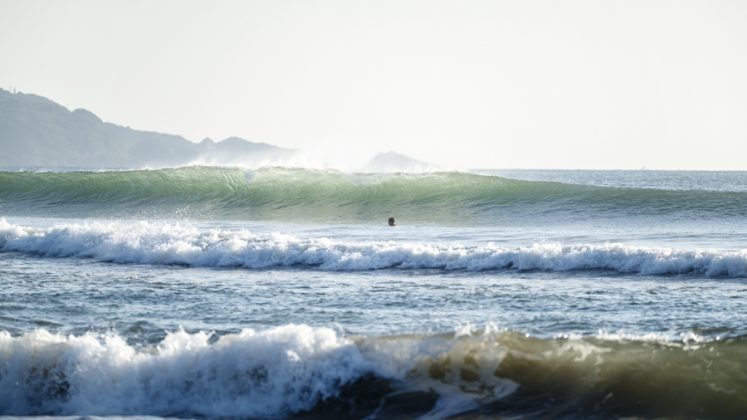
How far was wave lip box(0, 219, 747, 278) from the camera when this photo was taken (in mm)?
15570

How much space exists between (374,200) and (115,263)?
18574 mm

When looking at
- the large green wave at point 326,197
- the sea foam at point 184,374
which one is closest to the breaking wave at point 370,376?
the sea foam at point 184,374

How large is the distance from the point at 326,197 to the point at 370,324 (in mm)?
26134

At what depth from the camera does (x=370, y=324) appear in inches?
419

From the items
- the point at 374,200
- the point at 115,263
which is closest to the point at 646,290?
the point at 115,263

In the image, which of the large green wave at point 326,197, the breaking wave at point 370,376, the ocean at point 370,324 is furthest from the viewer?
the large green wave at point 326,197

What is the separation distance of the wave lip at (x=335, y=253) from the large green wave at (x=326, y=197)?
37.3ft

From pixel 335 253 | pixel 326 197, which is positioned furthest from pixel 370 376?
pixel 326 197

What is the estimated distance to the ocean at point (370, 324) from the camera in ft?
28.0

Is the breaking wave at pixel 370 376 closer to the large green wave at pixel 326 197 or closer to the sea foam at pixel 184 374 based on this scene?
the sea foam at pixel 184 374

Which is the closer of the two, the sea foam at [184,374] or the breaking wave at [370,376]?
the breaking wave at [370,376]

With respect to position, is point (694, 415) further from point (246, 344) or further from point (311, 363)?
point (246, 344)

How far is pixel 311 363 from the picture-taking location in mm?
8875

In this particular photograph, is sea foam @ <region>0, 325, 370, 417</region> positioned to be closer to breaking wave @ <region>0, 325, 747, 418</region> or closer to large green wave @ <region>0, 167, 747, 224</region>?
breaking wave @ <region>0, 325, 747, 418</region>
